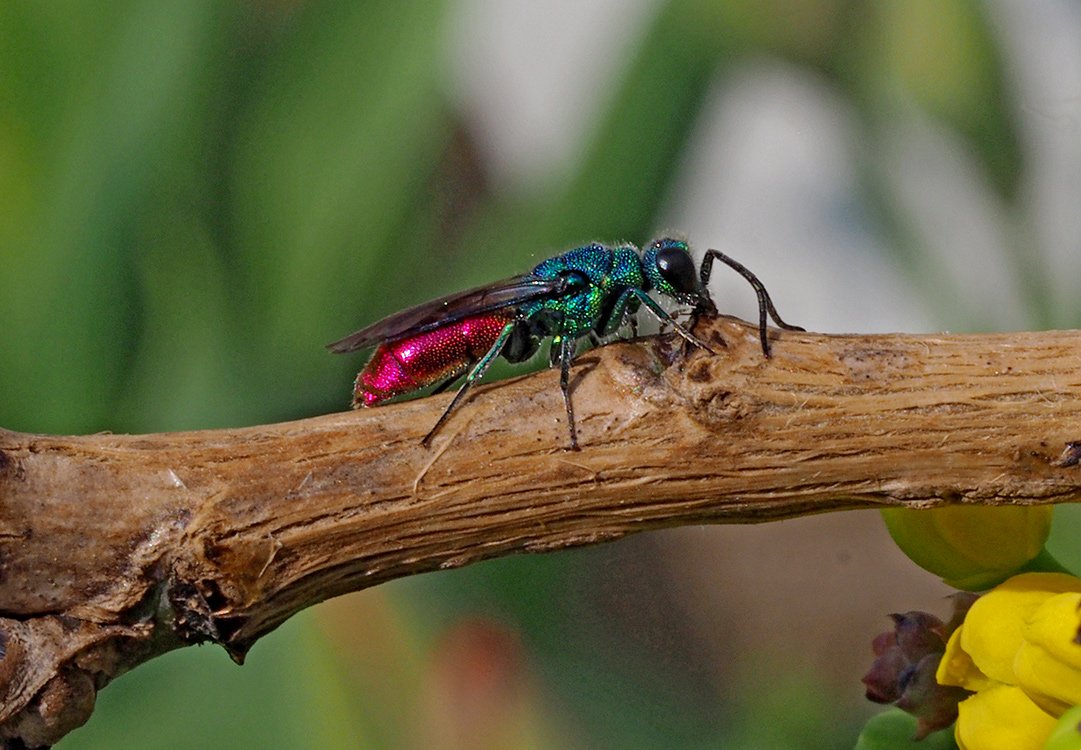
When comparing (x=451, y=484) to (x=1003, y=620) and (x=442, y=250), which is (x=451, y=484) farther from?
(x=442, y=250)

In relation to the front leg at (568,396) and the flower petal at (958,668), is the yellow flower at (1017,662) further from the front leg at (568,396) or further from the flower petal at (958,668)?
the front leg at (568,396)

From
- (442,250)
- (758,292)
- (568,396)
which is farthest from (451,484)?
(442,250)

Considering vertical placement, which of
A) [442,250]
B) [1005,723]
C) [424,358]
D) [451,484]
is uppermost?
[442,250]

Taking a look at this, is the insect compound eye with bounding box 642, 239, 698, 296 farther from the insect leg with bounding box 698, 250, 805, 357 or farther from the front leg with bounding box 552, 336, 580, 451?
the front leg with bounding box 552, 336, 580, 451

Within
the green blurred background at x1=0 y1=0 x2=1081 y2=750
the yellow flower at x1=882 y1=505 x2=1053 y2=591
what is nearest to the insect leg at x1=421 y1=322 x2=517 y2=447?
the yellow flower at x1=882 y1=505 x2=1053 y2=591

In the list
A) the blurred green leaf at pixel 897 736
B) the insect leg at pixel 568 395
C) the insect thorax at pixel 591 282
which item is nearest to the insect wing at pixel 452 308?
the insect thorax at pixel 591 282
